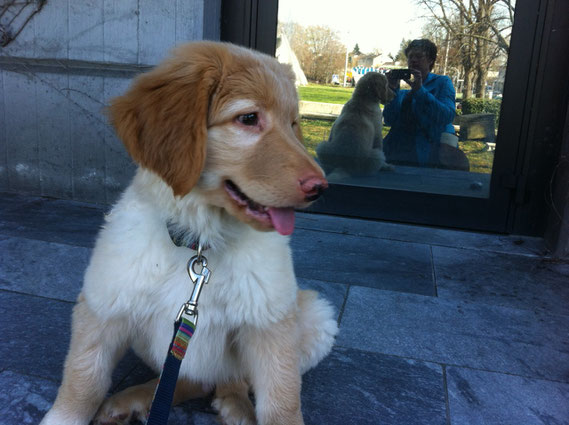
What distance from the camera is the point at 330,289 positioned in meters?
3.82

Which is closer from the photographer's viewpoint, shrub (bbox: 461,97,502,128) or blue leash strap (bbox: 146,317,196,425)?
blue leash strap (bbox: 146,317,196,425)

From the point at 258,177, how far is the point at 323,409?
1.25 meters

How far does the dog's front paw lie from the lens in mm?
2154

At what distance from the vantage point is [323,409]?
7.91 feet

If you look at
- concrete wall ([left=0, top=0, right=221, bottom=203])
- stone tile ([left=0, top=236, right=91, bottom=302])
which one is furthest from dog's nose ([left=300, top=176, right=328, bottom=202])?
concrete wall ([left=0, top=0, right=221, bottom=203])

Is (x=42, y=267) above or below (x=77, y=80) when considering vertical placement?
below

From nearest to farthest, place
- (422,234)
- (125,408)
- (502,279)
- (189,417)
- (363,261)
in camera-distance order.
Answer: (125,408), (189,417), (502,279), (363,261), (422,234)

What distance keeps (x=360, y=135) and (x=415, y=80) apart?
849 mm

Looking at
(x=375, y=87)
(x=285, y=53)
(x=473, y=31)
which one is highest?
(x=473, y=31)

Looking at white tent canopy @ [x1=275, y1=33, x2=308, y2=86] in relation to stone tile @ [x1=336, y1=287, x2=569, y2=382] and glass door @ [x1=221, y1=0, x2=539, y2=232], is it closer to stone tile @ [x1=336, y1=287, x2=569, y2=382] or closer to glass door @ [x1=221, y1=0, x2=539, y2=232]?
glass door @ [x1=221, y1=0, x2=539, y2=232]

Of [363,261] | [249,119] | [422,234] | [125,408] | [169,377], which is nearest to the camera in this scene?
[169,377]

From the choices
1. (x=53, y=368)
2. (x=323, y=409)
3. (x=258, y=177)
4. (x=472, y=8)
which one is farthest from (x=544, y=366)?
(x=472, y=8)

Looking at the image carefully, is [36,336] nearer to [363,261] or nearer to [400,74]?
[363,261]

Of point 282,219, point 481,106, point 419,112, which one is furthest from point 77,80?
point 282,219
